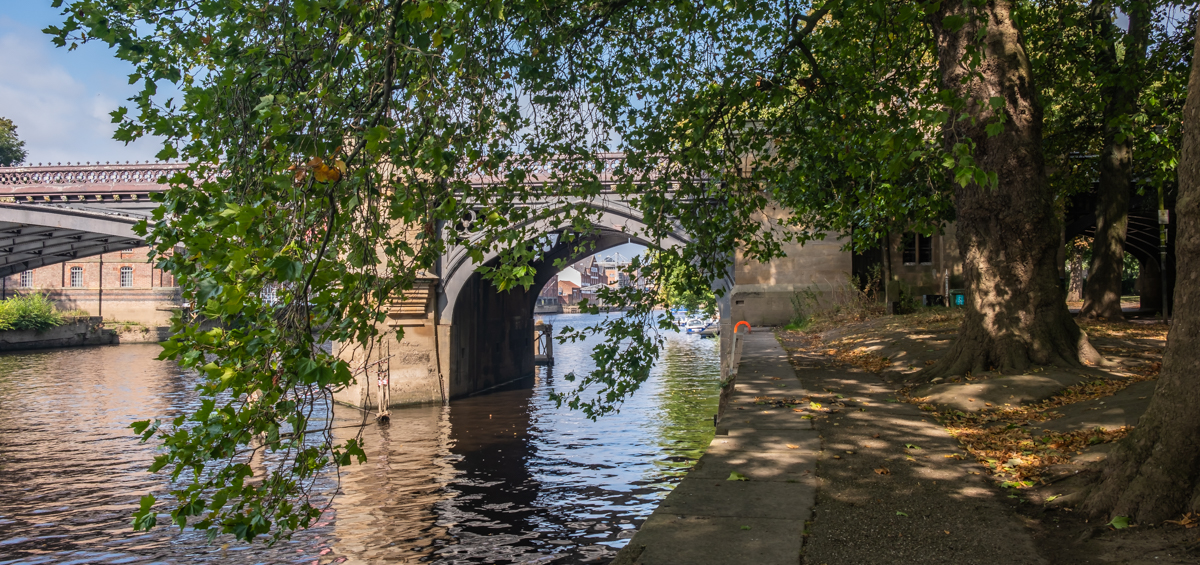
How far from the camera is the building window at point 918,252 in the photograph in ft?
76.8

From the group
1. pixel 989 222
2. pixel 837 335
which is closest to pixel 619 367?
pixel 989 222

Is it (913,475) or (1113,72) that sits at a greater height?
(1113,72)

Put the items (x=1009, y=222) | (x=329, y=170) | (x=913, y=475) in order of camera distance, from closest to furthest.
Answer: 1. (x=329, y=170)
2. (x=913, y=475)
3. (x=1009, y=222)

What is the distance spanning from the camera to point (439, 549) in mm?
10367

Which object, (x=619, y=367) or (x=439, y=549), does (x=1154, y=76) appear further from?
(x=439, y=549)

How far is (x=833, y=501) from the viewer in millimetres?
4727

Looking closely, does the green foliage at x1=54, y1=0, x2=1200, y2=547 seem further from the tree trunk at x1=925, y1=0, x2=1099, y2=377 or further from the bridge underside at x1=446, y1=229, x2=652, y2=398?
the bridge underside at x1=446, y1=229, x2=652, y2=398

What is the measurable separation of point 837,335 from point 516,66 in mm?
11181

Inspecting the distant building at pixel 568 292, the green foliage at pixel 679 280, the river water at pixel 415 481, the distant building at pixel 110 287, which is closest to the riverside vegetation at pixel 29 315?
the distant building at pixel 110 287

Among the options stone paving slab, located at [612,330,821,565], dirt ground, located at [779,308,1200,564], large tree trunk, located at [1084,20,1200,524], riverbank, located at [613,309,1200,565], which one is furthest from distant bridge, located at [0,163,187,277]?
large tree trunk, located at [1084,20,1200,524]

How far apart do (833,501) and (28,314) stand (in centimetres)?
5276

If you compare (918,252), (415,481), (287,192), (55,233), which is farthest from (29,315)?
(287,192)

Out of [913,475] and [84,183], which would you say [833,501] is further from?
[84,183]

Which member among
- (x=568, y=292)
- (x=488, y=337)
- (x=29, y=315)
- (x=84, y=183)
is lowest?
(x=488, y=337)
